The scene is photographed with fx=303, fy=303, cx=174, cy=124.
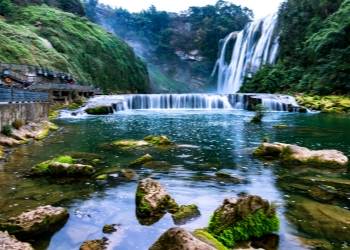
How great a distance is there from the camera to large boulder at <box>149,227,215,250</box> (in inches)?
145

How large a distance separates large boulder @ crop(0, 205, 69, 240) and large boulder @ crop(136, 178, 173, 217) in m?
1.45

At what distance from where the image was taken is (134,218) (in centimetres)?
586

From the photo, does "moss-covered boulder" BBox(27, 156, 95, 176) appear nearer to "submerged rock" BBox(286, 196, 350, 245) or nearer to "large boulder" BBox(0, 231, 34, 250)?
"large boulder" BBox(0, 231, 34, 250)

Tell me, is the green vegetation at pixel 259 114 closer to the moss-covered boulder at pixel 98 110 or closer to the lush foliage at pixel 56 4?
the moss-covered boulder at pixel 98 110

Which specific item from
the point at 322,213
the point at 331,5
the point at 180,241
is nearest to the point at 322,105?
the point at 331,5

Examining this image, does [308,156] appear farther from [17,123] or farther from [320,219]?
[17,123]

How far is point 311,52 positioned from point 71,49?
3574 centimetres

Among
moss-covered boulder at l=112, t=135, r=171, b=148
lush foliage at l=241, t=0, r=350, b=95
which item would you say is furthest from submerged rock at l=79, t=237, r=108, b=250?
lush foliage at l=241, t=0, r=350, b=95

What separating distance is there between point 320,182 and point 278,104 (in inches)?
1121

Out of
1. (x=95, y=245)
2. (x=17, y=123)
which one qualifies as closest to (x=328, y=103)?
(x=17, y=123)

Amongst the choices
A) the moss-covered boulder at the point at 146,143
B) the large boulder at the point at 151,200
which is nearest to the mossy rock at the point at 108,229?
the large boulder at the point at 151,200

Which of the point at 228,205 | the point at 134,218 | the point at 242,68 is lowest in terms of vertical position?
the point at 134,218

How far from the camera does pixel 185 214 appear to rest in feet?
19.3

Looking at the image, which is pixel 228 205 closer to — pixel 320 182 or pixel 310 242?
pixel 310 242
